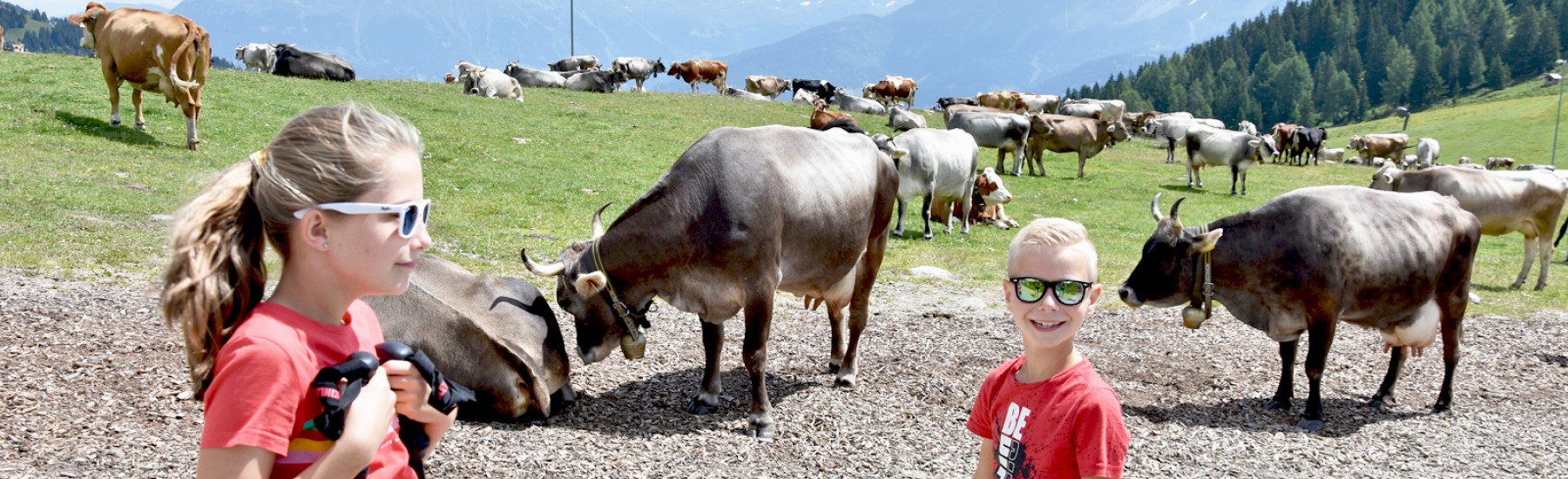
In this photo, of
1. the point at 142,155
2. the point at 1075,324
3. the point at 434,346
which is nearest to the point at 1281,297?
the point at 1075,324

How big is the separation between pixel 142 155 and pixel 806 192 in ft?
45.9

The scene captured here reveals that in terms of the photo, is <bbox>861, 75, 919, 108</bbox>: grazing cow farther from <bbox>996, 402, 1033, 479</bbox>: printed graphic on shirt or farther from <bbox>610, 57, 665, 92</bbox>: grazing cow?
<bbox>996, 402, 1033, 479</bbox>: printed graphic on shirt

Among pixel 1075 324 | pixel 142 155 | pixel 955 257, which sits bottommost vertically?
pixel 955 257

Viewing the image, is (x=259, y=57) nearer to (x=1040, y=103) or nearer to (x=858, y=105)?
(x=858, y=105)

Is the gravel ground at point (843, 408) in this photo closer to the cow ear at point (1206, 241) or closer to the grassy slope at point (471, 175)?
the cow ear at point (1206, 241)

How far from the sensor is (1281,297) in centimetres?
819

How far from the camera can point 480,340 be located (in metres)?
6.66

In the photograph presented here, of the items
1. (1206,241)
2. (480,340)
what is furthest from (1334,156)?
(480,340)

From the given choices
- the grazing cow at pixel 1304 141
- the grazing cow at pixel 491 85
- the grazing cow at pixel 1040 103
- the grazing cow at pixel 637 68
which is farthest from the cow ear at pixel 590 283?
the grazing cow at pixel 1040 103

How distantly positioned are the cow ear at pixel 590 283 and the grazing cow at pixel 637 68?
3866 cm

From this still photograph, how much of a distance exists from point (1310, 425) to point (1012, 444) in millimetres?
5719

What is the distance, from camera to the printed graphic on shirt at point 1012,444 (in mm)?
3379

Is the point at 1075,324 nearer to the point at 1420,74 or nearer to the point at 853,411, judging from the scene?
the point at 853,411

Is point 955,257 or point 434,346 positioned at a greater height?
point 434,346
